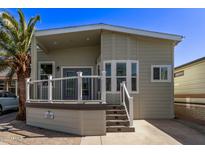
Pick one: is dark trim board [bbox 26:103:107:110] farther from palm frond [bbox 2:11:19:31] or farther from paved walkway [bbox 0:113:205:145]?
palm frond [bbox 2:11:19:31]

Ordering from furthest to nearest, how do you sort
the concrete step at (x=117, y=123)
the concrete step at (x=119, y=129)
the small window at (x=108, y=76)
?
the small window at (x=108, y=76)
the concrete step at (x=117, y=123)
the concrete step at (x=119, y=129)

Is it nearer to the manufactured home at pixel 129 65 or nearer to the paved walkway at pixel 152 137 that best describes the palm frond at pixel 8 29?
the manufactured home at pixel 129 65

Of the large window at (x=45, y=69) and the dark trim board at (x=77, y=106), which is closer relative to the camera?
the dark trim board at (x=77, y=106)

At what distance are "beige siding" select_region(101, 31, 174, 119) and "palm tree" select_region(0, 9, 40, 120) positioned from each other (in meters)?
3.42

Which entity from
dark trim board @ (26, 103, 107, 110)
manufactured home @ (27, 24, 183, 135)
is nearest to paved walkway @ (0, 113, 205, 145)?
dark trim board @ (26, 103, 107, 110)

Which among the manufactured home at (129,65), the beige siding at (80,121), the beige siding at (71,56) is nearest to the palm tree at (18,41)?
the manufactured home at (129,65)

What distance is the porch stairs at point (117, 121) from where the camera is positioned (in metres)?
7.34

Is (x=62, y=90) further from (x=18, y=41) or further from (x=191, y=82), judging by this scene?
(x=191, y=82)

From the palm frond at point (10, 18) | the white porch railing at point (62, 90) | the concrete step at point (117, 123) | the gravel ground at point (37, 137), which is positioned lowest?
the gravel ground at point (37, 137)

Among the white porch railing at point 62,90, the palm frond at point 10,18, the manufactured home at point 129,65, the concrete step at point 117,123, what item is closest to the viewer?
the concrete step at point 117,123

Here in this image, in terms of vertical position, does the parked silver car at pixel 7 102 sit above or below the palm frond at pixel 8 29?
below

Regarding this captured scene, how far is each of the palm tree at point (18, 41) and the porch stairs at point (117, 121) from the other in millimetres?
4240
